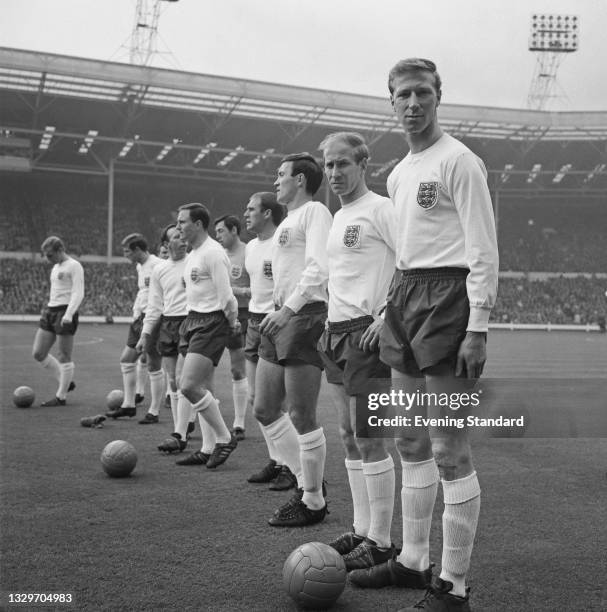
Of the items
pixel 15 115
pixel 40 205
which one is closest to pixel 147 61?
pixel 15 115

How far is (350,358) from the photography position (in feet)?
12.3

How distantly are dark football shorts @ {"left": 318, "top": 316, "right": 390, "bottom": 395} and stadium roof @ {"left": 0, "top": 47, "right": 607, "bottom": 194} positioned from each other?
3063cm

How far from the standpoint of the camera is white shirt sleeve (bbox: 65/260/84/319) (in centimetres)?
966

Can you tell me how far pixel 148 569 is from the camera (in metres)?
3.59

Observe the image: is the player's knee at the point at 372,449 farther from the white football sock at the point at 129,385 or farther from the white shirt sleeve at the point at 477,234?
the white football sock at the point at 129,385

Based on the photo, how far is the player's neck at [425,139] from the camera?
3180mm

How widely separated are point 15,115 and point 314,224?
3695 cm

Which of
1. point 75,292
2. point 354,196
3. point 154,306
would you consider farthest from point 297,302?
point 75,292

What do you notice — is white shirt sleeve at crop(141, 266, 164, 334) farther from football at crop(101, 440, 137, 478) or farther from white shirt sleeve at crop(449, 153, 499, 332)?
white shirt sleeve at crop(449, 153, 499, 332)

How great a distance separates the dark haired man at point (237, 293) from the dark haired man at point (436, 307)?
4673 mm

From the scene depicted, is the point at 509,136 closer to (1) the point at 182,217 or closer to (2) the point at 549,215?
(2) the point at 549,215

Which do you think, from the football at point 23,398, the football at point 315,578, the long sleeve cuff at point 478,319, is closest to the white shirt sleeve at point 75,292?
the football at point 23,398

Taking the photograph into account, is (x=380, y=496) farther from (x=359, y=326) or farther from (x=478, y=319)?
(x=478, y=319)

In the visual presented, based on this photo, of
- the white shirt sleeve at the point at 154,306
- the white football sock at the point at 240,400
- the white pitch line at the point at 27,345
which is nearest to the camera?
the white shirt sleeve at the point at 154,306
